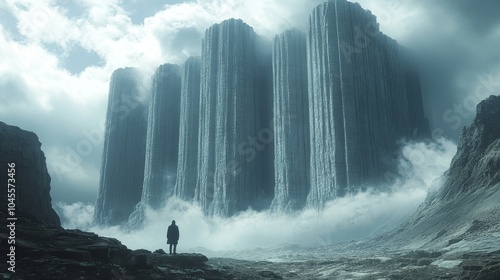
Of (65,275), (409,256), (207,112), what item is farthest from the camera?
(207,112)

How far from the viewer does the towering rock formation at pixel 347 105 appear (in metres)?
87.1

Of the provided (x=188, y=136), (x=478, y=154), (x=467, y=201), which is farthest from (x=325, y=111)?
(x=188, y=136)

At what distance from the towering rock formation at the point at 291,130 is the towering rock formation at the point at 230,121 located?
737 cm

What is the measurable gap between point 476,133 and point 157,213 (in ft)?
297

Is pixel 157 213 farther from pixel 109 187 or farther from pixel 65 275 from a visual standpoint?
pixel 65 275

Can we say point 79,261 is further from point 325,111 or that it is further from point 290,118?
point 290,118

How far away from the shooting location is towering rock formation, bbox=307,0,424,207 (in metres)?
87.1

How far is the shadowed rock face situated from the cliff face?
1851 inches

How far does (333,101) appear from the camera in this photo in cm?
8869

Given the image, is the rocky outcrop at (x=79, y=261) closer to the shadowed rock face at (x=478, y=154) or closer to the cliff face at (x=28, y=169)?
the cliff face at (x=28, y=169)

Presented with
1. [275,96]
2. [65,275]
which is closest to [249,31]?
[275,96]

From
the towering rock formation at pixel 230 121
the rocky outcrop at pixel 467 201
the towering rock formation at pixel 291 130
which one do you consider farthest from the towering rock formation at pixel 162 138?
the rocky outcrop at pixel 467 201

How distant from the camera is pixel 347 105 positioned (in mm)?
88250

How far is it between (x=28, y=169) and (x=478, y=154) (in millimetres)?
53044
